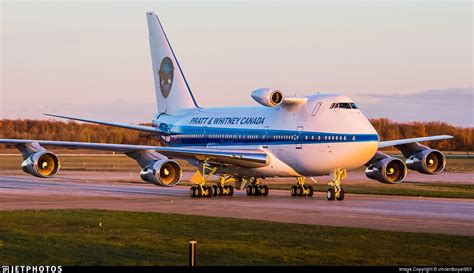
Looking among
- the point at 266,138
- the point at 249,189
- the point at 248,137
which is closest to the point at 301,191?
the point at 266,138

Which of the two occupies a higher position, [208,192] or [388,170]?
[388,170]

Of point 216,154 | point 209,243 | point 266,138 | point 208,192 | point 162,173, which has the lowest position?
point 209,243

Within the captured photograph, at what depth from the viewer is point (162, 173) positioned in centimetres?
3797

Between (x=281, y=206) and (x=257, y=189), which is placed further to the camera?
(x=257, y=189)

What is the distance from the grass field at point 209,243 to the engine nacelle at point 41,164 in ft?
32.6

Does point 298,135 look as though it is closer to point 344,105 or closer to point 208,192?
point 344,105

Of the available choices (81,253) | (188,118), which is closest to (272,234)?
(81,253)

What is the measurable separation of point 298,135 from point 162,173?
5.96m

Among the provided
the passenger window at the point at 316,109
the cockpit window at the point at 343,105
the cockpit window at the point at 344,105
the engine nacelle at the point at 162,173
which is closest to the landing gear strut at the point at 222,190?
the engine nacelle at the point at 162,173

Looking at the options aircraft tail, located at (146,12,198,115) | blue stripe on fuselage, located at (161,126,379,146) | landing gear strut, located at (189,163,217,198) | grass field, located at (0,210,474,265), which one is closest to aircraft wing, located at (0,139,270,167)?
blue stripe on fuselage, located at (161,126,379,146)

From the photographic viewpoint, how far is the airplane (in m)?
37.7

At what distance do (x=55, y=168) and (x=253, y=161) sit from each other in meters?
8.51

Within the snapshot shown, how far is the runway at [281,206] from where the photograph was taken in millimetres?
27547

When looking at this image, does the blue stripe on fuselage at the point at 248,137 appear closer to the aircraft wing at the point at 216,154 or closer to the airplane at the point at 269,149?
the airplane at the point at 269,149
